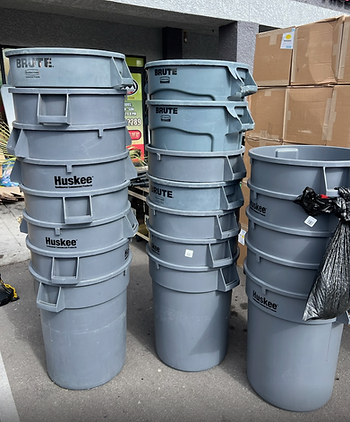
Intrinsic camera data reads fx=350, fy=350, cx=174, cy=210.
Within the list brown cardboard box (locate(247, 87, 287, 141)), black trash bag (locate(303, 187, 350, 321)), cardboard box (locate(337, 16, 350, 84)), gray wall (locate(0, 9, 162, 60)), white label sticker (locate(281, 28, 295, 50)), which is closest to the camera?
black trash bag (locate(303, 187, 350, 321))

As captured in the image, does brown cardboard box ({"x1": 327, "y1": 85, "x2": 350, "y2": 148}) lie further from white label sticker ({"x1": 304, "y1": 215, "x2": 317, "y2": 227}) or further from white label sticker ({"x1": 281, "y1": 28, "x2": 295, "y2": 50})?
white label sticker ({"x1": 304, "y1": 215, "x2": 317, "y2": 227})

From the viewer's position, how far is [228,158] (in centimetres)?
246

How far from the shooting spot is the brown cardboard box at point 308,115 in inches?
133

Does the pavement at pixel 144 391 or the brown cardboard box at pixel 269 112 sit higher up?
the brown cardboard box at pixel 269 112

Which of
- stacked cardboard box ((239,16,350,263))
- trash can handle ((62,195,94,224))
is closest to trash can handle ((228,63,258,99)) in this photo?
trash can handle ((62,195,94,224))

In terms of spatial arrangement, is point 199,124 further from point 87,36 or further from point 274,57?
point 87,36

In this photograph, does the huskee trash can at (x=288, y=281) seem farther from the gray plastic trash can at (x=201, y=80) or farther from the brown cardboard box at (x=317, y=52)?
the brown cardboard box at (x=317, y=52)

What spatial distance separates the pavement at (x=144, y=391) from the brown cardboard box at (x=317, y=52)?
2.49 metres

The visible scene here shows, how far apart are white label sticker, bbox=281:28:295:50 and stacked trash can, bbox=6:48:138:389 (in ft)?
7.19

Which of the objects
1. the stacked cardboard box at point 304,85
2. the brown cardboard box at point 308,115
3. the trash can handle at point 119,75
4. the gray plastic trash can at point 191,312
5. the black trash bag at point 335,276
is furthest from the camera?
the brown cardboard box at point 308,115

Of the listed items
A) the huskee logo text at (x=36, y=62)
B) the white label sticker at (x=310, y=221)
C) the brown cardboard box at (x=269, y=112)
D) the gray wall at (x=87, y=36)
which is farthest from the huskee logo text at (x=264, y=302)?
the gray wall at (x=87, y=36)

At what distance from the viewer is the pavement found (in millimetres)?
2434

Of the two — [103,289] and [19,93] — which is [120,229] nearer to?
[103,289]

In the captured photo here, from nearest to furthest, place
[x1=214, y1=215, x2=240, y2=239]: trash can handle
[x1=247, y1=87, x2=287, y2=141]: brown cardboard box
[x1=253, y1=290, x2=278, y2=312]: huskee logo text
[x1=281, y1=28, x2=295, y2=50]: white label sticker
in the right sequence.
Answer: [x1=253, y1=290, x2=278, y2=312]: huskee logo text → [x1=214, y1=215, x2=240, y2=239]: trash can handle → [x1=281, y1=28, x2=295, y2=50]: white label sticker → [x1=247, y1=87, x2=287, y2=141]: brown cardboard box
